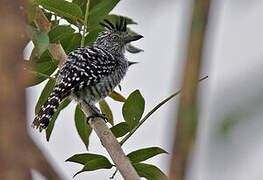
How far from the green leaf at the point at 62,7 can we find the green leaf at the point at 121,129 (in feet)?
2.21

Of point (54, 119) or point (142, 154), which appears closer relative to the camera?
point (142, 154)

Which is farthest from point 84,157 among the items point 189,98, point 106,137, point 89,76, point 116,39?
point 116,39

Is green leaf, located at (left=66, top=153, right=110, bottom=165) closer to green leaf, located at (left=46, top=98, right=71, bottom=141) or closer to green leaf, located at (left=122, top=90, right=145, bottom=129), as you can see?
green leaf, located at (left=122, top=90, right=145, bottom=129)

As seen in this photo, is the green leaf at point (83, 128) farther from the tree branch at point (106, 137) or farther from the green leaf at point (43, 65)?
the green leaf at point (43, 65)

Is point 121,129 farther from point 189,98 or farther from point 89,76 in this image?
point 189,98

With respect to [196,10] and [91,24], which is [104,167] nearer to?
[91,24]

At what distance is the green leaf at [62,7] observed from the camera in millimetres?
2835

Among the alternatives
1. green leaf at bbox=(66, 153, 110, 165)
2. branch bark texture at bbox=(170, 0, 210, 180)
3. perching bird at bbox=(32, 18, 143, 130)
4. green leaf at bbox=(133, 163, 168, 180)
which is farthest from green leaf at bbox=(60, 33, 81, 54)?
branch bark texture at bbox=(170, 0, 210, 180)

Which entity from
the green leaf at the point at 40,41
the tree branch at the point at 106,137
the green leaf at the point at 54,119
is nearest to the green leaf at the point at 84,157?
the tree branch at the point at 106,137

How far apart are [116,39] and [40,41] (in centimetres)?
262

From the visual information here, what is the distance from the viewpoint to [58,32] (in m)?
2.97

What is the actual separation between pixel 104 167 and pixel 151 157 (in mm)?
218

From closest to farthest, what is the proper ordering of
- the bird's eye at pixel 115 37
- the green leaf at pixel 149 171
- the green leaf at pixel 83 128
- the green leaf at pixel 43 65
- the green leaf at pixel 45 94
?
the green leaf at pixel 149 171, the green leaf at pixel 43 65, the green leaf at pixel 83 128, the green leaf at pixel 45 94, the bird's eye at pixel 115 37

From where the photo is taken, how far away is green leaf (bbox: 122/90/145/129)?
8.69ft
